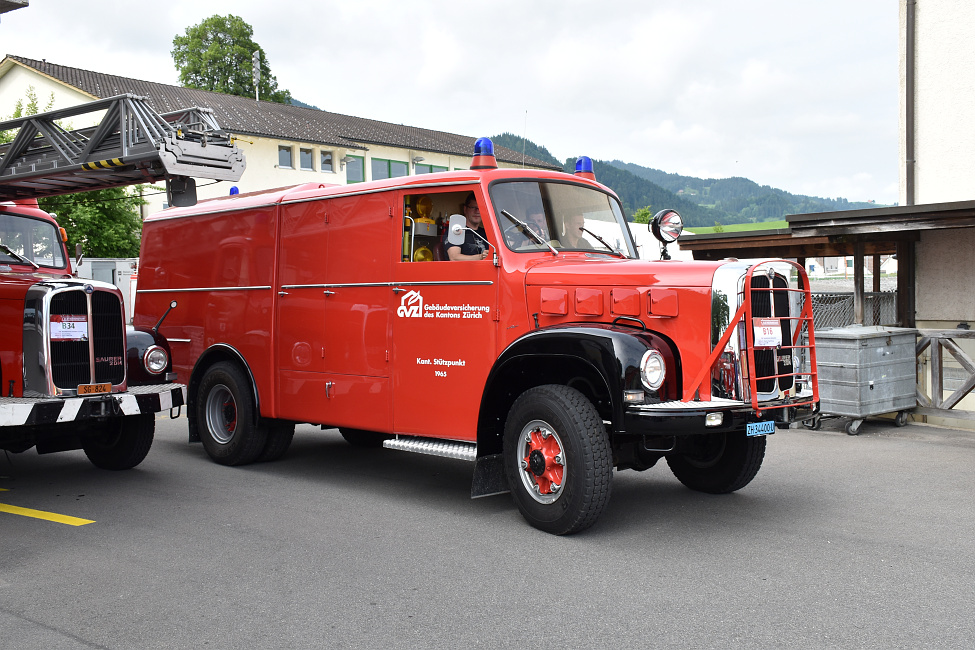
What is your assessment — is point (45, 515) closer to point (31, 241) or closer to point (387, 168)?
point (31, 241)

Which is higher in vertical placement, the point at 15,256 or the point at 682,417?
the point at 15,256

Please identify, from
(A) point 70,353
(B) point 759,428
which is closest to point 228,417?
(A) point 70,353

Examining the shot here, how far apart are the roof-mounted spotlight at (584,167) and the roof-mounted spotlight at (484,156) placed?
109 cm

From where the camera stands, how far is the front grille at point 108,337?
741 centimetres

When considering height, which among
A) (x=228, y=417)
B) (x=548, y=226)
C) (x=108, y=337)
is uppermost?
(x=548, y=226)

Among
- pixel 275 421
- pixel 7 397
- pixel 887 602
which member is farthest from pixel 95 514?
pixel 887 602

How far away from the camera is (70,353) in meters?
7.20

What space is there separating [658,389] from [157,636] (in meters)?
3.20

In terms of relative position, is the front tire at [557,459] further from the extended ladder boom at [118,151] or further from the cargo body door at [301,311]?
the extended ladder boom at [118,151]

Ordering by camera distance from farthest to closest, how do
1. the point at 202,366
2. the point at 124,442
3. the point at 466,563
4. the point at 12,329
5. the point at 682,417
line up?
1. the point at 202,366
2. the point at 124,442
3. the point at 12,329
4. the point at 682,417
5. the point at 466,563

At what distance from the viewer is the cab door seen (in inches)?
256

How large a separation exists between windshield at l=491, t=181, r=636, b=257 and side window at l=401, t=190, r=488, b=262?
383 mm

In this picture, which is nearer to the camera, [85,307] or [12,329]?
[12,329]

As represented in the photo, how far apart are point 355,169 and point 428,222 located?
3663 centimetres
